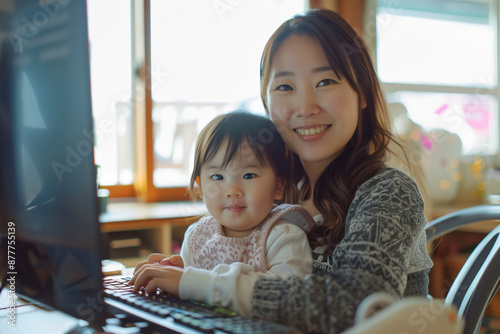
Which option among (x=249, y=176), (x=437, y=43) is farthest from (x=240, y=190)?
(x=437, y=43)

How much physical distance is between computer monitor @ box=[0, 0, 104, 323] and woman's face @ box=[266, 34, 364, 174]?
1.83 feet

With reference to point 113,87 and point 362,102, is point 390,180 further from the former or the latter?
point 113,87

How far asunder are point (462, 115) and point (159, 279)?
3280 millimetres

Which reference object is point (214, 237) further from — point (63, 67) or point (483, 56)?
point (483, 56)

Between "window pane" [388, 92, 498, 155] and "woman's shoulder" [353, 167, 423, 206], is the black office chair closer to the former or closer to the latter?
"woman's shoulder" [353, 167, 423, 206]

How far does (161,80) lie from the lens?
268 centimetres

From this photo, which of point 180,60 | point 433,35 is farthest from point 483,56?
point 180,60

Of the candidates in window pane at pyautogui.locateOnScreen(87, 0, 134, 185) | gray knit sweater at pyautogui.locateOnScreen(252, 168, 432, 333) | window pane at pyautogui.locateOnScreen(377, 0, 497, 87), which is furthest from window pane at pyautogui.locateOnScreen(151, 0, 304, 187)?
gray knit sweater at pyautogui.locateOnScreen(252, 168, 432, 333)

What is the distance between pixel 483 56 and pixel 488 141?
641mm

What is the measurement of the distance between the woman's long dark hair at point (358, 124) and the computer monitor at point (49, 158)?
1.76ft

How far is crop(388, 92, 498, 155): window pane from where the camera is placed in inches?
131

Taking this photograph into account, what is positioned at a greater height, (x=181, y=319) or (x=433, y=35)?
(x=433, y=35)

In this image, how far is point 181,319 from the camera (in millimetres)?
612

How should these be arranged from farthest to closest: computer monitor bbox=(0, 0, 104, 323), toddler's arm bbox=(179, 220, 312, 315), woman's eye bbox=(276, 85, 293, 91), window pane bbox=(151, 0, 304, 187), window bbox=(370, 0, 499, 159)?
window bbox=(370, 0, 499, 159) < window pane bbox=(151, 0, 304, 187) < woman's eye bbox=(276, 85, 293, 91) < toddler's arm bbox=(179, 220, 312, 315) < computer monitor bbox=(0, 0, 104, 323)
